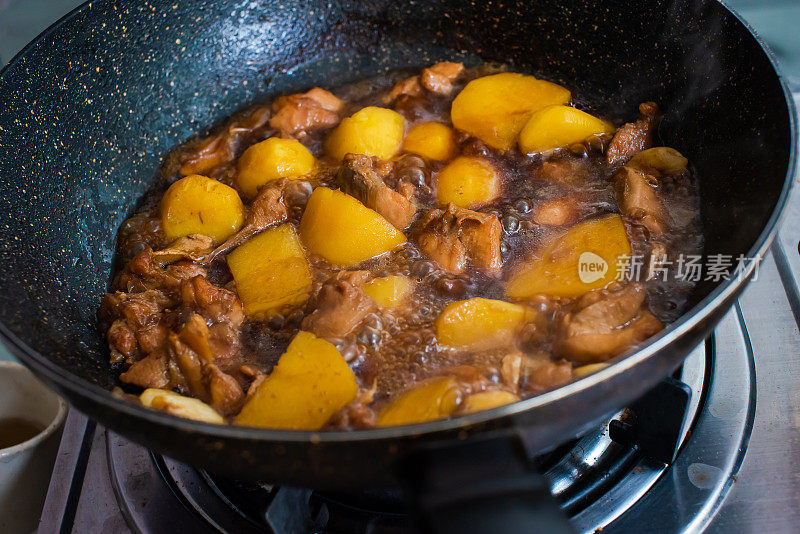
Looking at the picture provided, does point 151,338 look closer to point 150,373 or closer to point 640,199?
point 150,373

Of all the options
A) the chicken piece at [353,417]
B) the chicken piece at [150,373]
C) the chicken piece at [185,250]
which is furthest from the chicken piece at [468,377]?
the chicken piece at [185,250]

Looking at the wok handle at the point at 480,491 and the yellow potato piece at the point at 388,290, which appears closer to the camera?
the wok handle at the point at 480,491

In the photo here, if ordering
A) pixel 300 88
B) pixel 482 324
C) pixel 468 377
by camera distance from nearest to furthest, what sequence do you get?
pixel 468 377, pixel 482 324, pixel 300 88

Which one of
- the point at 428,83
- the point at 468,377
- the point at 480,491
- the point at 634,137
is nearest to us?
the point at 480,491

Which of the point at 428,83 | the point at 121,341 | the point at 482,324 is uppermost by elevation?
the point at 121,341

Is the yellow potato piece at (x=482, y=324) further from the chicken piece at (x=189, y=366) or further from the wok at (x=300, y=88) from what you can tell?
the chicken piece at (x=189, y=366)

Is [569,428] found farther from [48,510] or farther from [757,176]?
[48,510]

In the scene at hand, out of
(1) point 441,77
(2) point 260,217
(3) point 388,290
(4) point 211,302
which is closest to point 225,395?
(4) point 211,302

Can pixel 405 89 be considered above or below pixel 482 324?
above
